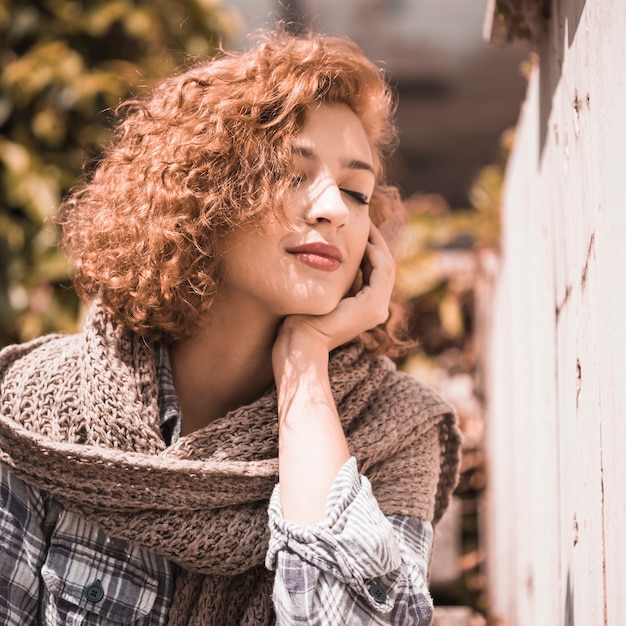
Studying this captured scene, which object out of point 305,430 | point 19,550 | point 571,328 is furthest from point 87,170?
point 571,328

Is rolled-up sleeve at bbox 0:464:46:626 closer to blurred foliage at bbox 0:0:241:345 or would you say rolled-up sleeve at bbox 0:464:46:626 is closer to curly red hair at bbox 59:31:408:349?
curly red hair at bbox 59:31:408:349

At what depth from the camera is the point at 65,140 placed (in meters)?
4.12

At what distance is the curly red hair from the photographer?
1769 millimetres

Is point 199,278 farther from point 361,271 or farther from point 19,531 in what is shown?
point 19,531

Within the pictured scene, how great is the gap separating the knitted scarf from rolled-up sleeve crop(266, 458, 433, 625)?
16cm

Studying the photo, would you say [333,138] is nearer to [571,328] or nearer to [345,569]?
[571,328]

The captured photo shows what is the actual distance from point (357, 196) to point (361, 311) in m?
0.25

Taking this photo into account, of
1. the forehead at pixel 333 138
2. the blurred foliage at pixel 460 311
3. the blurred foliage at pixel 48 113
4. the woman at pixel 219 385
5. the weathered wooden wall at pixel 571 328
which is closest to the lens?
the weathered wooden wall at pixel 571 328

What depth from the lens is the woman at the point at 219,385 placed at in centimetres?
167

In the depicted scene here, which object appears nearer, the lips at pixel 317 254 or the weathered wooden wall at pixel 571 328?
the weathered wooden wall at pixel 571 328

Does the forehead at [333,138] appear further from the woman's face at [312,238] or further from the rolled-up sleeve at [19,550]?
the rolled-up sleeve at [19,550]

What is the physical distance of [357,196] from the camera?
1.86m

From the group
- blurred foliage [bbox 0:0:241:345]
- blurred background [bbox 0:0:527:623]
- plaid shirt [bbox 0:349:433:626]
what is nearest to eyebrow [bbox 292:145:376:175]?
plaid shirt [bbox 0:349:433:626]

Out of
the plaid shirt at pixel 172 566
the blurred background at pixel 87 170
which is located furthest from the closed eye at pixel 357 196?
the blurred background at pixel 87 170
